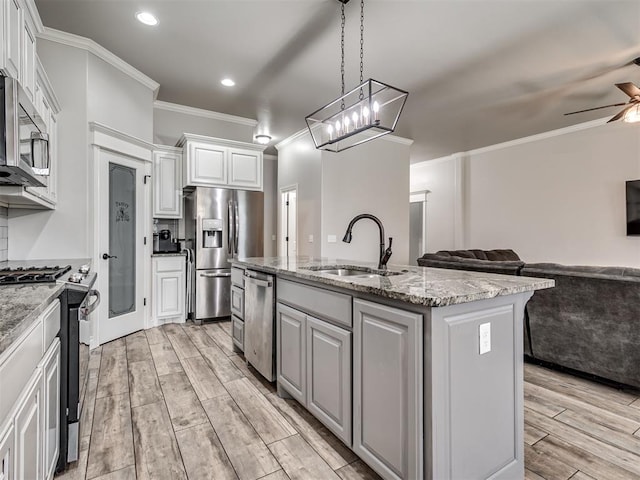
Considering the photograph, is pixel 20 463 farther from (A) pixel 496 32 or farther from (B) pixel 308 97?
(B) pixel 308 97

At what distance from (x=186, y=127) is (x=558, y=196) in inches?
235

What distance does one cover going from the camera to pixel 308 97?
173 inches

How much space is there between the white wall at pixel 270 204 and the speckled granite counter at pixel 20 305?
5.44 meters

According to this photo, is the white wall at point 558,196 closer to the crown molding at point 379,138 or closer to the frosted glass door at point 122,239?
the crown molding at point 379,138

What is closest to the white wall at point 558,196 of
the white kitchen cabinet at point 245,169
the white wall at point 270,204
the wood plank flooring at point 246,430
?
the wood plank flooring at point 246,430

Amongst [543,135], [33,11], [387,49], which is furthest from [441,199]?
[33,11]

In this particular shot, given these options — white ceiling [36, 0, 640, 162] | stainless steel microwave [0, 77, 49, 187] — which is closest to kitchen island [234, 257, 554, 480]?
stainless steel microwave [0, 77, 49, 187]

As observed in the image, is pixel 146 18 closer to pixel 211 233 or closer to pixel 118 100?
pixel 118 100

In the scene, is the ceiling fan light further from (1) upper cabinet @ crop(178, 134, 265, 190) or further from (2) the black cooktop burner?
(2) the black cooktop burner

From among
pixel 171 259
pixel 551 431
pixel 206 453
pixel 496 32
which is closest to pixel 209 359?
pixel 206 453

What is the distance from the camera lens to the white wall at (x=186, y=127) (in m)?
4.70

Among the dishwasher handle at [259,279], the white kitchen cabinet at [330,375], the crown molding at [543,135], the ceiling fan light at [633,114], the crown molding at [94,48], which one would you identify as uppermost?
the crown molding at [94,48]

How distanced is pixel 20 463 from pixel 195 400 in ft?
4.64

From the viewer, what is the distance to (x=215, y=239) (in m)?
4.49
